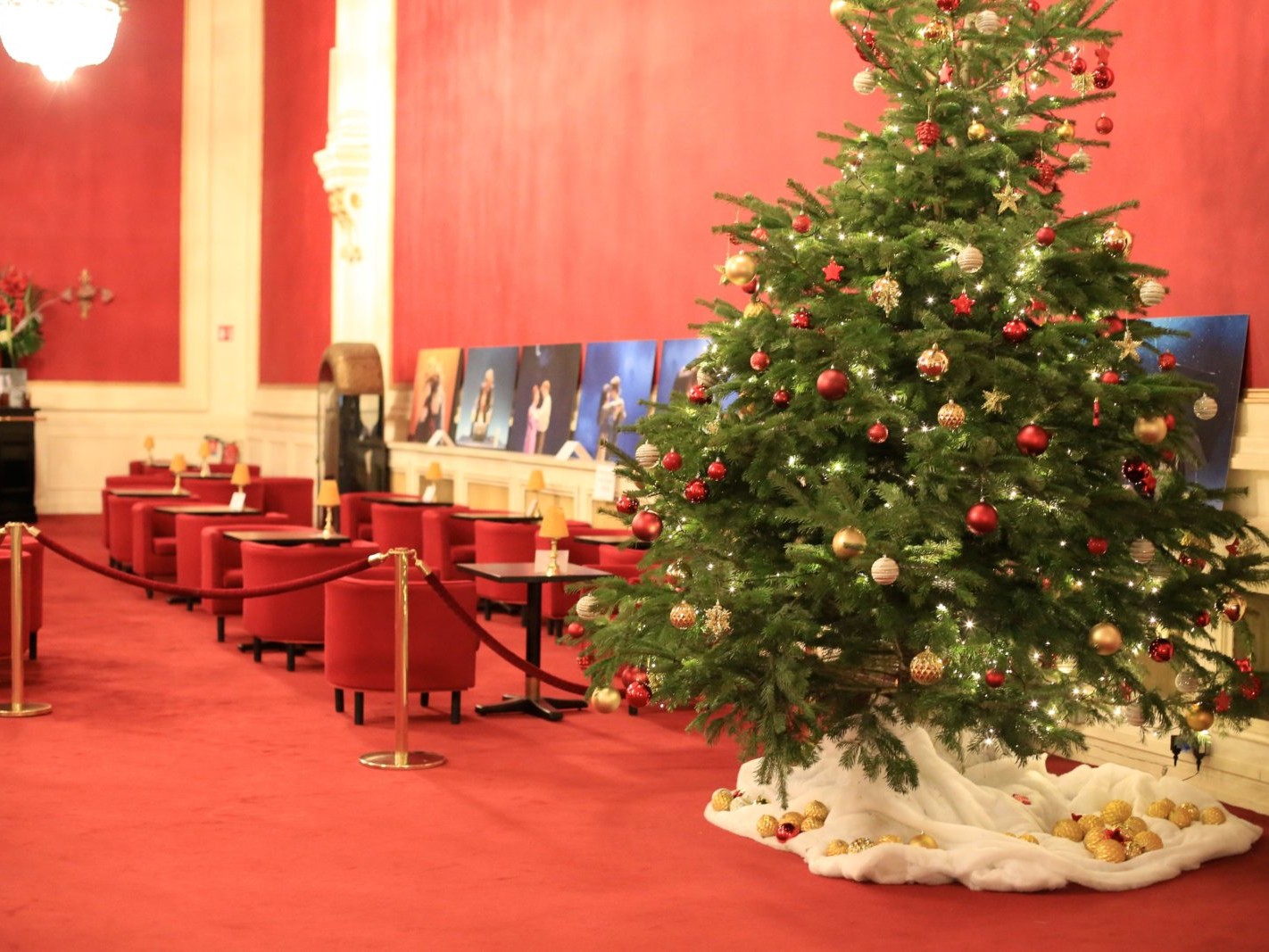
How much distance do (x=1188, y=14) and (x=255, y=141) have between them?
15748mm

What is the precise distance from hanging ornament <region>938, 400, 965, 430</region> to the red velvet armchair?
3014mm

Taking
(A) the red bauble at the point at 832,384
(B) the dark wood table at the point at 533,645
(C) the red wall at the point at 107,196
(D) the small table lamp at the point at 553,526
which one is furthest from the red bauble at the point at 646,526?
(C) the red wall at the point at 107,196

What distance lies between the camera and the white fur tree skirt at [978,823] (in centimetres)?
503

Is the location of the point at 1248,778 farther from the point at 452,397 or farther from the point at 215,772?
the point at 452,397

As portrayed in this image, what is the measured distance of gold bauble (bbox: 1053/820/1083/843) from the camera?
17.7ft

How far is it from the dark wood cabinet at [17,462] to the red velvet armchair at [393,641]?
1144 cm

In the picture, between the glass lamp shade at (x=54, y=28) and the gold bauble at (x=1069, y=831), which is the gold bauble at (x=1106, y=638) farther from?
the glass lamp shade at (x=54, y=28)

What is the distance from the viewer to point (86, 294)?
19.6 m

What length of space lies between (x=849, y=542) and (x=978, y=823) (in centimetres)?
118

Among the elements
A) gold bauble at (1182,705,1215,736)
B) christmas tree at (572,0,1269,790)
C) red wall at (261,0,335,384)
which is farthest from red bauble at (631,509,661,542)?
red wall at (261,0,335,384)

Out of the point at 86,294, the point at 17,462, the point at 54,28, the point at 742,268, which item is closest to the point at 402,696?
the point at 742,268

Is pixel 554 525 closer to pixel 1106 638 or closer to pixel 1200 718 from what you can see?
pixel 1200 718

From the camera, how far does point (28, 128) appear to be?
1945cm

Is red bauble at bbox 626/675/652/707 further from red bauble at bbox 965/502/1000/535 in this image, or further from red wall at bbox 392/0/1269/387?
red wall at bbox 392/0/1269/387
